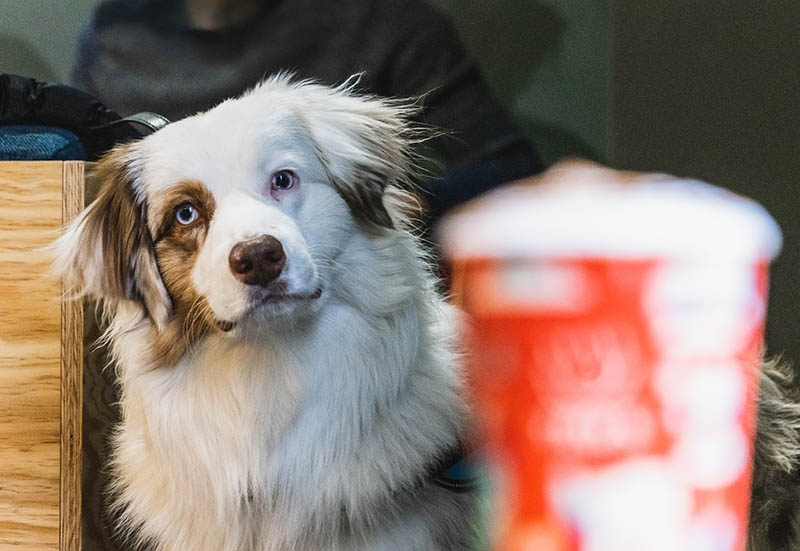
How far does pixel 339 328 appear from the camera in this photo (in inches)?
44.8

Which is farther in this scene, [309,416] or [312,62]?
[312,62]

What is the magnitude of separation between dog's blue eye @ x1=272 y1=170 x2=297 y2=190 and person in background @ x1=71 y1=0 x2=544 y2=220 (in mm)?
205

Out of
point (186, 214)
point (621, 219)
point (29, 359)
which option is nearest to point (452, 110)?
point (621, 219)

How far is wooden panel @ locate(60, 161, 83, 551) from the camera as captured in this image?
4.09ft

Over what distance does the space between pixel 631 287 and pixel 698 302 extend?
9cm

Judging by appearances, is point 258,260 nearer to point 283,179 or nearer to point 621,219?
point 283,179

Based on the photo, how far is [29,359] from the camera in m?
1.24

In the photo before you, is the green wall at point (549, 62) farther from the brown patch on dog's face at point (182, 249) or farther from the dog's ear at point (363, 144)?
the brown patch on dog's face at point (182, 249)

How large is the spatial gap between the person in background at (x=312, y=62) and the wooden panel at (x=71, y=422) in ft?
1.02

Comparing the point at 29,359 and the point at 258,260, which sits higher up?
the point at 258,260

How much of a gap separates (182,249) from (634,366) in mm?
573

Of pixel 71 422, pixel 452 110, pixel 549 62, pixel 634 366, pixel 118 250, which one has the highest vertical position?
pixel 549 62

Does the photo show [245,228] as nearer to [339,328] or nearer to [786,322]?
[339,328]

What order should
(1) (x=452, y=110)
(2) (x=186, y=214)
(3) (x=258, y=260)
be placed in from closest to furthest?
(3) (x=258, y=260)
(2) (x=186, y=214)
(1) (x=452, y=110)
